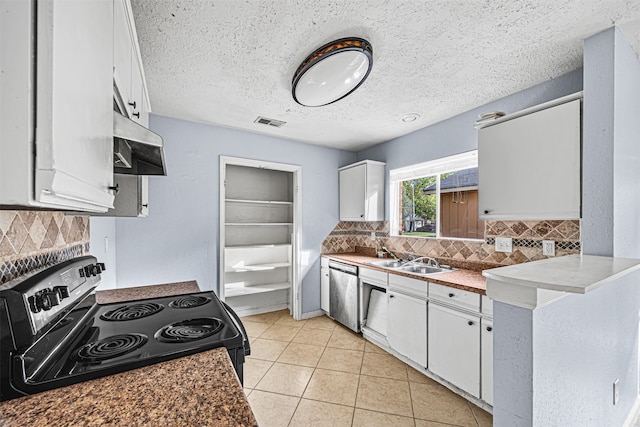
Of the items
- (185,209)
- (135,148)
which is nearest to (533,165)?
(135,148)

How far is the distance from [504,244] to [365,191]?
167cm

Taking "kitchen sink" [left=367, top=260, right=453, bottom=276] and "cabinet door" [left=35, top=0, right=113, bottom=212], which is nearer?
"cabinet door" [left=35, top=0, right=113, bottom=212]

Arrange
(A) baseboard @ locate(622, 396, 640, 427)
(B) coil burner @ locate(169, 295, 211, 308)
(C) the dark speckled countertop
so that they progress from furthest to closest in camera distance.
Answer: (A) baseboard @ locate(622, 396, 640, 427)
(B) coil burner @ locate(169, 295, 211, 308)
(C) the dark speckled countertop

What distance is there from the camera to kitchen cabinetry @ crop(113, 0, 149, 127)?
94cm

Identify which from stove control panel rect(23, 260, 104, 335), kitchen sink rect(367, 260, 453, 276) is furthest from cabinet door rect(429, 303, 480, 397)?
stove control panel rect(23, 260, 104, 335)

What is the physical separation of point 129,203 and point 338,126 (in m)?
2.26

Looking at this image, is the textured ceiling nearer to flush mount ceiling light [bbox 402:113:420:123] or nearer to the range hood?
flush mount ceiling light [bbox 402:113:420:123]

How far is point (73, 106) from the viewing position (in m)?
0.53

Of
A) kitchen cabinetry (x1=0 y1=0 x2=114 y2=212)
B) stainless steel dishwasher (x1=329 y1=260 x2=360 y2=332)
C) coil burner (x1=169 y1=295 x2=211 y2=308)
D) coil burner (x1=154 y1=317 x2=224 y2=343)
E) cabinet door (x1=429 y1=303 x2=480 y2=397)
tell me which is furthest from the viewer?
stainless steel dishwasher (x1=329 y1=260 x2=360 y2=332)

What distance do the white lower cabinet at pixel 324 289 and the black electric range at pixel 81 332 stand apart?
2471mm

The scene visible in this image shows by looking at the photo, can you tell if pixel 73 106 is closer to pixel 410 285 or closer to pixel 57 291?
pixel 57 291

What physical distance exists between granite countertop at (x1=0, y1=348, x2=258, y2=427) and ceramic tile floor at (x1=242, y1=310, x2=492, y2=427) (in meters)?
1.41

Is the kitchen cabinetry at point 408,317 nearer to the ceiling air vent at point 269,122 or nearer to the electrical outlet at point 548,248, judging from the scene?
the electrical outlet at point 548,248

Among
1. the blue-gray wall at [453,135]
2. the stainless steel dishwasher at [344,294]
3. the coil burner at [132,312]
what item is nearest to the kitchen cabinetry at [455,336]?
the stainless steel dishwasher at [344,294]
